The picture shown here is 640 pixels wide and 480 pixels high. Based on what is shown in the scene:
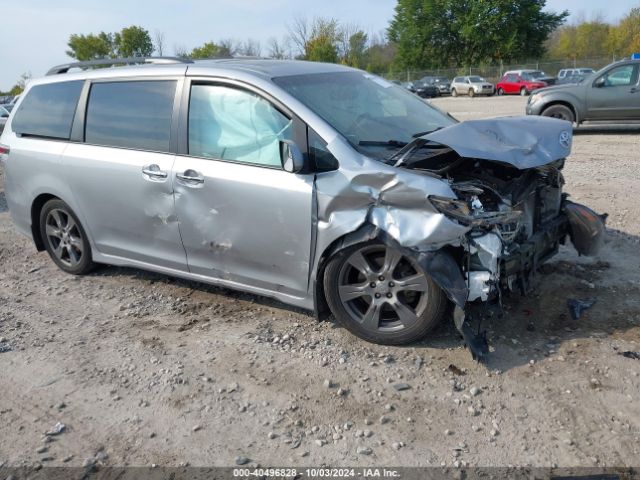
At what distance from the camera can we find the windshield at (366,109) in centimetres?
402

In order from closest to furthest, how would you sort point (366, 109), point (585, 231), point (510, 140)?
point (510, 140) < point (366, 109) < point (585, 231)

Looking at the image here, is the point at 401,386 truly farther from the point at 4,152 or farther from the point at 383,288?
the point at 4,152

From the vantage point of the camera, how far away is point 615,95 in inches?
506

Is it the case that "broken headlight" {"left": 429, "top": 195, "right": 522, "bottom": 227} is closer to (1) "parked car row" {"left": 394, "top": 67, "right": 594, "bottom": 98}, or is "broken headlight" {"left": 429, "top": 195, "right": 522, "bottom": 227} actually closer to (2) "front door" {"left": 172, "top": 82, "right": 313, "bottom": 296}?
(2) "front door" {"left": 172, "top": 82, "right": 313, "bottom": 296}

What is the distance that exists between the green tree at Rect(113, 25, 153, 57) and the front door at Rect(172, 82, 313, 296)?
61.5 metres

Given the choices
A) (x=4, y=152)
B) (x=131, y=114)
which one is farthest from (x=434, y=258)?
(x=4, y=152)

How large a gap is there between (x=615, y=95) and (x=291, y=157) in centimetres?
1158

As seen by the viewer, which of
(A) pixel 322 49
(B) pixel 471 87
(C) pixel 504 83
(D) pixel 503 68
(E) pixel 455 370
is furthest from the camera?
(A) pixel 322 49

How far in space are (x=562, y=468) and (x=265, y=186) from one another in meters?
2.41

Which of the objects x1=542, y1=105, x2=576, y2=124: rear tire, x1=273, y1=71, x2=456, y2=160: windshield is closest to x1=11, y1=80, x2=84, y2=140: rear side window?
x1=273, y1=71, x2=456, y2=160: windshield

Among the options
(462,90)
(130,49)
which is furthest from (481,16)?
(130,49)

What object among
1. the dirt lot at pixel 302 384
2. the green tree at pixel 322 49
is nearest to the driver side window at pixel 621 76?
the dirt lot at pixel 302 384

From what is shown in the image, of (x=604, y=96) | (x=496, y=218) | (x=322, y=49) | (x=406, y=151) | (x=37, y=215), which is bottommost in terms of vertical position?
(x=37, y=215)

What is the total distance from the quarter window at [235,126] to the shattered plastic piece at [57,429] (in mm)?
2013
